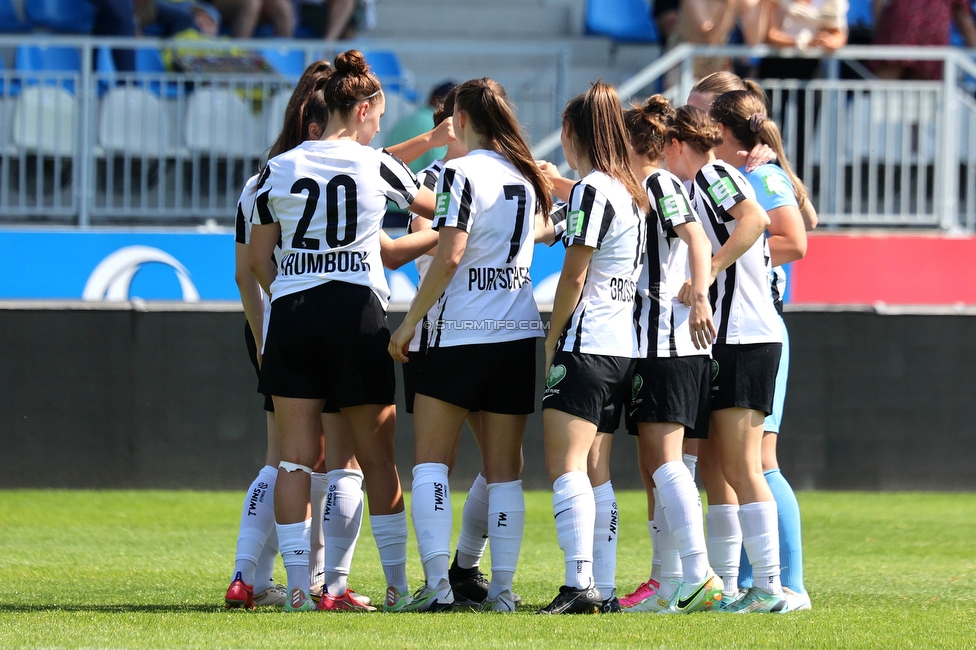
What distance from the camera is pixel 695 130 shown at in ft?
16.4

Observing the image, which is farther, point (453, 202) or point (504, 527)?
point (504, 527)

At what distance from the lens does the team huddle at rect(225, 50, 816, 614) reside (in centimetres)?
464

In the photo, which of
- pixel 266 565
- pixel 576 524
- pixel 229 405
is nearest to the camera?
pixel 576 524

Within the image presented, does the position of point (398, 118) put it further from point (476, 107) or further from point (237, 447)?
point (476, 107)

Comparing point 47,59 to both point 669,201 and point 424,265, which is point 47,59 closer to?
point 424,265

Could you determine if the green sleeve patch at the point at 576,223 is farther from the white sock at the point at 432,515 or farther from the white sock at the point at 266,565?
the white sock at the point at 266,565

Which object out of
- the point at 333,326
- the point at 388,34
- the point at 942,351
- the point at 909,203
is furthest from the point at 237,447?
the point at 388,34

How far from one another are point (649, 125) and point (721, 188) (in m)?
0.38

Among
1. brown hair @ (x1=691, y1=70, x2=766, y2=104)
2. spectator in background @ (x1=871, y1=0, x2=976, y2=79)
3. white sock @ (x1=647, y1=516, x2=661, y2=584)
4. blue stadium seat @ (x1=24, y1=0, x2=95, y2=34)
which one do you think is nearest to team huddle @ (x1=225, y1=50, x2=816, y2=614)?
white sock @ (x1=647, y1=516, x2=661, y2=584)

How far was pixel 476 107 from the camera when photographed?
4.76 m

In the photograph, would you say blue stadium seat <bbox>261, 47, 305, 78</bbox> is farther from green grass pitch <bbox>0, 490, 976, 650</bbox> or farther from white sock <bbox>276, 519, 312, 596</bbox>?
white sock <bbox>276, 519, 312, 596</bbox>

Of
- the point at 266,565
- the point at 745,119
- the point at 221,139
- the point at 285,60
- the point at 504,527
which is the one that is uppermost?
the point at 285,60

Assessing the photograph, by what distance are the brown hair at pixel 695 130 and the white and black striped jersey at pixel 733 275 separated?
0.12 meters

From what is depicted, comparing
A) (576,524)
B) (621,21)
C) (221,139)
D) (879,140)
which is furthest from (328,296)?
(621,21)
